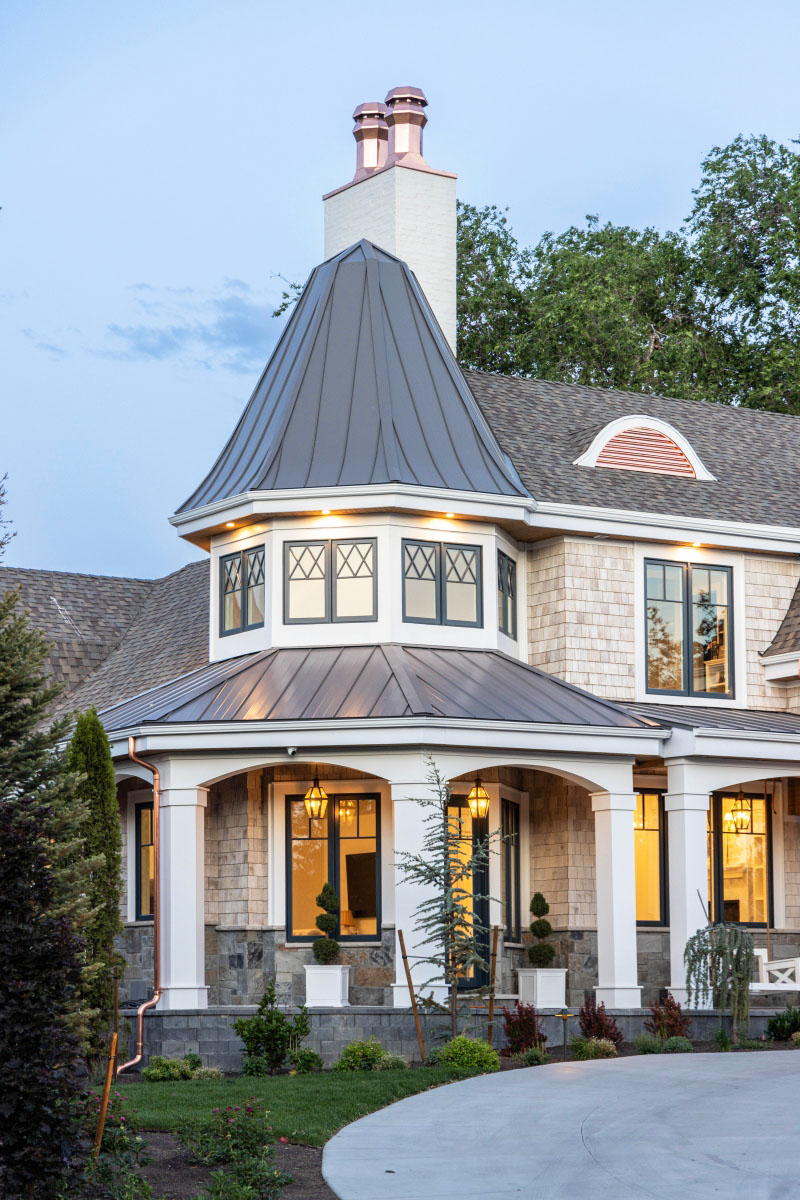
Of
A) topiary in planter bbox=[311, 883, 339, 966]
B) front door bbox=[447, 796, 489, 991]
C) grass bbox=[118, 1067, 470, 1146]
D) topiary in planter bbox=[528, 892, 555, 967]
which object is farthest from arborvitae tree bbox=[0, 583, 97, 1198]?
topiary in planter bbox=[528, 892, 555, 967]

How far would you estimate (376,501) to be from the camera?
20.6 metres

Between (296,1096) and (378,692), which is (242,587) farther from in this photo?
(296,1096)

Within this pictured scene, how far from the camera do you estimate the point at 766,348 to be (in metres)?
39.8

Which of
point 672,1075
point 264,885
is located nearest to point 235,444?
point 264,885

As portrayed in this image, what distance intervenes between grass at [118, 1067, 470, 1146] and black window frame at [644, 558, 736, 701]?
25.8ft

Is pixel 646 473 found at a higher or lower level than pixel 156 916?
higher

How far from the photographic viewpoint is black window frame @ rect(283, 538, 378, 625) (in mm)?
20844

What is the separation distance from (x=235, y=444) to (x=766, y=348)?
66.3 feet

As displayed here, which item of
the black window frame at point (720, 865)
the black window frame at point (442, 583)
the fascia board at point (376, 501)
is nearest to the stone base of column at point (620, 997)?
the black window frame at point (720, 865)

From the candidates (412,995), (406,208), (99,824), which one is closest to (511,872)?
(412,995)

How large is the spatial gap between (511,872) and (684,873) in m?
2.51

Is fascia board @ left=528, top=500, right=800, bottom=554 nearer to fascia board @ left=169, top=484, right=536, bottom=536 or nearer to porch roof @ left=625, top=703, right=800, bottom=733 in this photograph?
fascia board @ left=169, top=484, right=536, bottom=536

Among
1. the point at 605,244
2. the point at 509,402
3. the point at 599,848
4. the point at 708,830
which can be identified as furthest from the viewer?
the point at 605,244

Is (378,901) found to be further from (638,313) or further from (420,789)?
(638,313)
